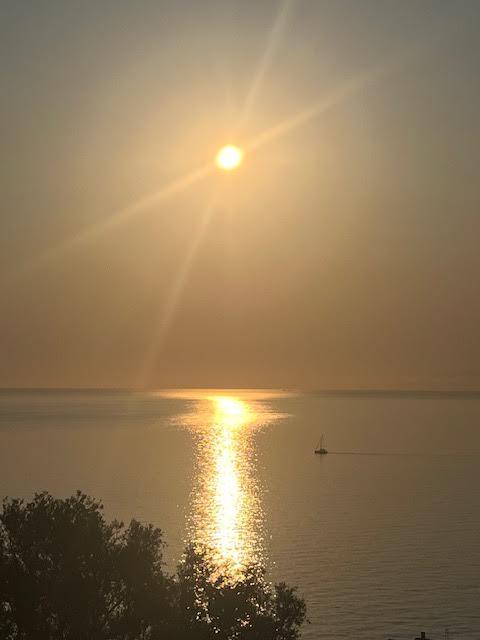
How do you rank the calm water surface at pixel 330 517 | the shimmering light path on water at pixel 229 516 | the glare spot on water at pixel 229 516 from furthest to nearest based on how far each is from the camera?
1. the shimmering light path on water at pixel 229 516
2. the glare spot on water at pixel 229 516
3. the calm water surface at pixel 330 517

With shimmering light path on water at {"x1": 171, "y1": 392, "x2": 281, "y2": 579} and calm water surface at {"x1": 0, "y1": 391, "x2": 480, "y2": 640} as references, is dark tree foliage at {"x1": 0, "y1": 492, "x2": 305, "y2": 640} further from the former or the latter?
calm water surface at {"x1": 0, "y1": 391, "x2": 480, "y2": 640}

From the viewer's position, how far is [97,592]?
1367 inches

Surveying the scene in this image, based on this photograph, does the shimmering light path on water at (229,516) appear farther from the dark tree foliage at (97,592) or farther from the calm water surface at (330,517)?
the dark tree foliage at (97,592)

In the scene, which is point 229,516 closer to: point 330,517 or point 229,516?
point 229,516

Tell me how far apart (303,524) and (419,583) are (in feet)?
106

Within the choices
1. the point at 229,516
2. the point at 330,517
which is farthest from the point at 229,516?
the point at 330,517

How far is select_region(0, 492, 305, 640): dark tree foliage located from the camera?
3391 centimetres

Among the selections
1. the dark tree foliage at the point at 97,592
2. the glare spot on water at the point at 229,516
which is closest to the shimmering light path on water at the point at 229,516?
the glare spot on water at the point at 229,516

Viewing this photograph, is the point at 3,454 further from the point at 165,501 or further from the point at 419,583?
the point at 419,583

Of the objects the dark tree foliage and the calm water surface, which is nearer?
the dark tree foliage

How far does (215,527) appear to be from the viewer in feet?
337

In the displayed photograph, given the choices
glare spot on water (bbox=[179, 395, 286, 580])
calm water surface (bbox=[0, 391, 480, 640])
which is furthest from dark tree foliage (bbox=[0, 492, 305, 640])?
calm water surface (bbox=[0, 391, 480, 640])

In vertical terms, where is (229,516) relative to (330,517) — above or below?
above

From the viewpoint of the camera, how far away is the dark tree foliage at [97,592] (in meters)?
33.9
